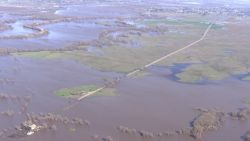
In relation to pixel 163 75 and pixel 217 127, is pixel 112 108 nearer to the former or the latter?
pixel 217 127

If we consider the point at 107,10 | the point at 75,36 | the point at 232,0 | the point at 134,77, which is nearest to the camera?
the point at 134,77

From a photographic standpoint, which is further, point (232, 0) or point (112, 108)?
point (232, 0)

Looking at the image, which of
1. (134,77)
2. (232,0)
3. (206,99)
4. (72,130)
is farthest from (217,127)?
(232,0)

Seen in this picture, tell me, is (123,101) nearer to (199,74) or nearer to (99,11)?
(199,74)

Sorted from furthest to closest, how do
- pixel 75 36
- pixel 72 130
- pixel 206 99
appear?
pixel 75 36 → pixel 206 99 → pixel 72 130

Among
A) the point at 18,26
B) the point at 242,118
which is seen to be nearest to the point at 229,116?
the point at 242,118

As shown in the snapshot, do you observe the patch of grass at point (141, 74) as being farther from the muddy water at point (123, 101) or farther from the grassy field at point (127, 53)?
the grassy field at point (127, 53)
